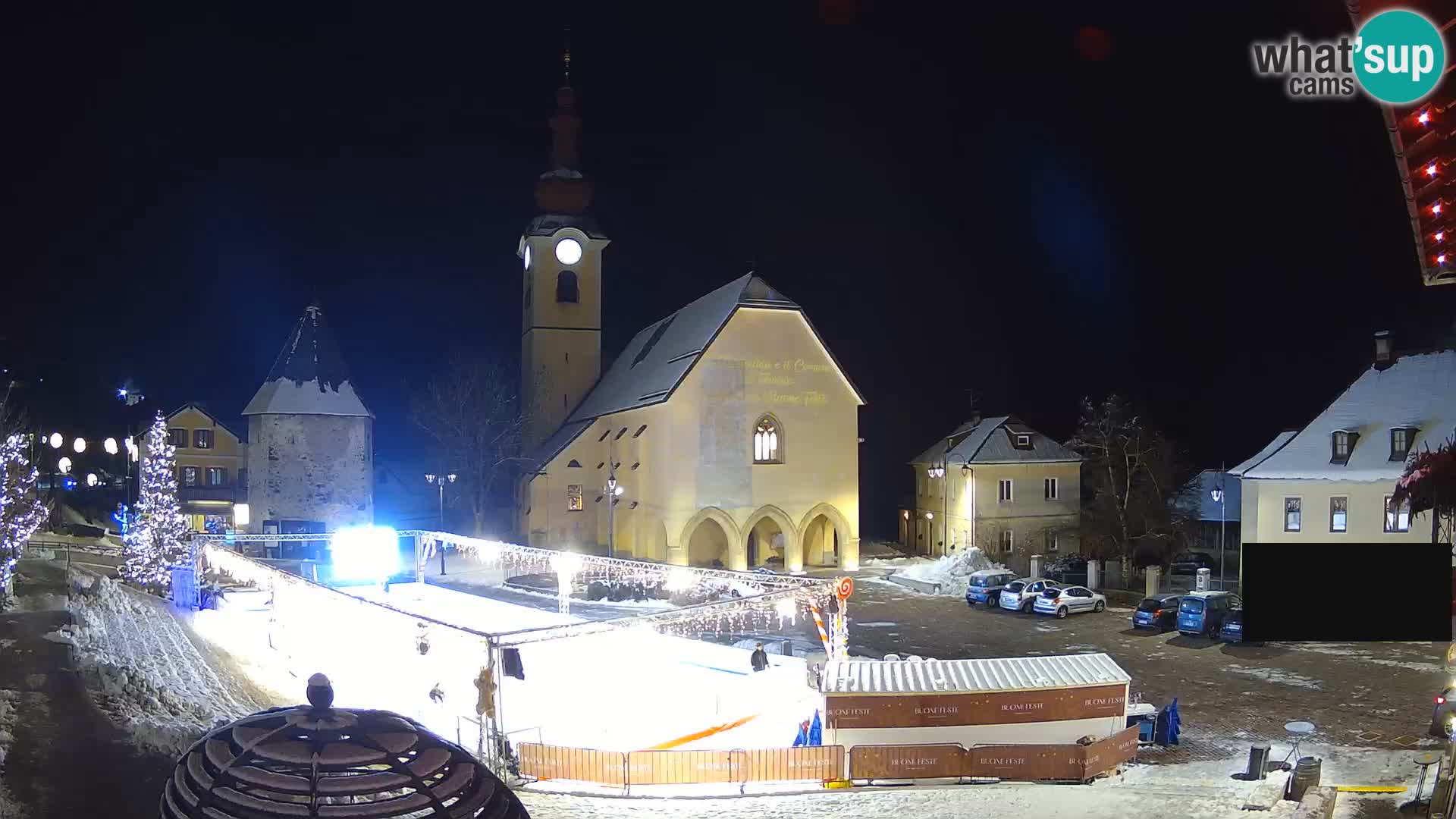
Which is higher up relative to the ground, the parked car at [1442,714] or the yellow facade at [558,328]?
the yellow facade at [558,328]

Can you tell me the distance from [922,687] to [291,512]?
115ft

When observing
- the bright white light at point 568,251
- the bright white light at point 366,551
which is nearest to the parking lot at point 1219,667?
the bright white light at point 366,551

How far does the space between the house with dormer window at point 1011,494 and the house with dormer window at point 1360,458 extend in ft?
35.9

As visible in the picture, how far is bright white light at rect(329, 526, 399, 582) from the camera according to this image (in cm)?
2988

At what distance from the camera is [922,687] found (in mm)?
13609

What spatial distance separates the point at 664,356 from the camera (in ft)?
136

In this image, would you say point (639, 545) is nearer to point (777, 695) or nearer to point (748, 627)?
point (748, 627)

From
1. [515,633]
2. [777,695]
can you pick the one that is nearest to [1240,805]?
[777,695]

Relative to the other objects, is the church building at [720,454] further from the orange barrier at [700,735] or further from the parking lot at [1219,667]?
the orange barrier at [700,735]

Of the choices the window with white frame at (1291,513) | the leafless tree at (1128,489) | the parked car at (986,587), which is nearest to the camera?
the window with white frame at (1291,513)

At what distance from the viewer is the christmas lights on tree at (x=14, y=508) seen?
2380 centimetres

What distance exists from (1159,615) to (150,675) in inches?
A: 897

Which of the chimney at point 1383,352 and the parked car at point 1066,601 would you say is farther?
the chimney at point 1383,352
